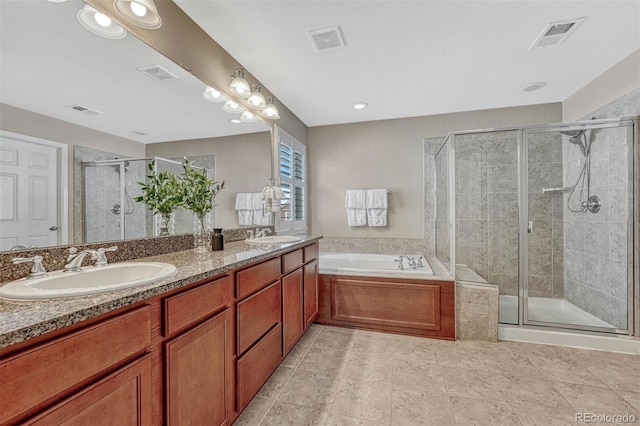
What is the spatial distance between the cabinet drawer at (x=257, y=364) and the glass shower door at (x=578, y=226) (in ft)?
7.32

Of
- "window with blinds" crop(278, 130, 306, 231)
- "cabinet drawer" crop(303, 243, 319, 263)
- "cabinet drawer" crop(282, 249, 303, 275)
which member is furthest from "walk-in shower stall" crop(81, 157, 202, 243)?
"window with blinds" crop(278, 130, 306, 231)

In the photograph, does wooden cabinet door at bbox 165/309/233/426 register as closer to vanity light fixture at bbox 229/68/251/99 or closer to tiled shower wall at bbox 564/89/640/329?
vanity light fixture at bbox 229/68/251/99

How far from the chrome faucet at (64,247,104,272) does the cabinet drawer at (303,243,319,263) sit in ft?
4.60

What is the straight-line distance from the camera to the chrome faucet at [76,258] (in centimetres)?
105

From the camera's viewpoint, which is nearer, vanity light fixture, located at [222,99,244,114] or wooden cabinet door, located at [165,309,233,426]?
wooden cabinet door, located at [165,309,233,426]

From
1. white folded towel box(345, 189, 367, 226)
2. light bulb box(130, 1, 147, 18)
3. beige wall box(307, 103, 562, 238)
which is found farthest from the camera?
white folded towel box(345, 189, 367, 226)

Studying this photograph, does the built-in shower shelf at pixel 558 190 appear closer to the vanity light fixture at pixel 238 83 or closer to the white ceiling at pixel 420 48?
the white ceiling at pixel 420 48

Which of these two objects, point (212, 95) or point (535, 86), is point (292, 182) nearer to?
point (212, 95)

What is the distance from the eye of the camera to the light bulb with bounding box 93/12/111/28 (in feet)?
4.14

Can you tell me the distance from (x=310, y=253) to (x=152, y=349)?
1608 millimetres

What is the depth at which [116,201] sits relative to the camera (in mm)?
1360

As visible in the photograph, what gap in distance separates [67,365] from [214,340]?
58 cm

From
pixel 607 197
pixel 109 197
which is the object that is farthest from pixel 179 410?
pixel 607 197

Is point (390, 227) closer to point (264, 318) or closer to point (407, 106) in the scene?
point (407, 106)
